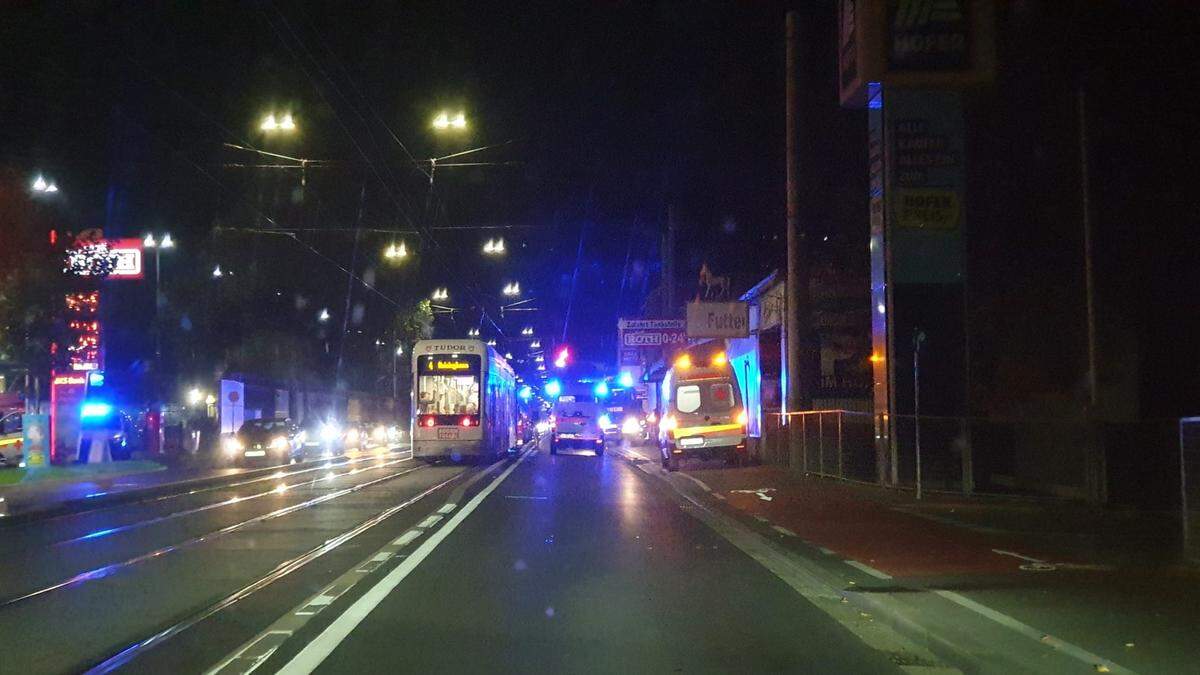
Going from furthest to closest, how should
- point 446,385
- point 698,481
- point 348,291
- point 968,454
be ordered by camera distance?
point 348,291 < point 446,385 < point 698,481 < point 968,454

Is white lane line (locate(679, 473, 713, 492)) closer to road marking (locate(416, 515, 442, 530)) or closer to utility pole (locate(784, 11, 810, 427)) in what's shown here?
utility pole (locate(784, 11, 810, 427))

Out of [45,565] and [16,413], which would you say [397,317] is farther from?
[45,565]

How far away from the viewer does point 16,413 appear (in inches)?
1286

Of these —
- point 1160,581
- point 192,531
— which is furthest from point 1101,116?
point 192,531

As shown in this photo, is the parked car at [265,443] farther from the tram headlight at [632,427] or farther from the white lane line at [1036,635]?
the white lane line at [1036,635]

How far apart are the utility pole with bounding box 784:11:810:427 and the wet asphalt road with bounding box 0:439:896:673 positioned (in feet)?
25.7

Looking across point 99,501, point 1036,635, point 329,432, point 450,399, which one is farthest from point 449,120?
point 329,432

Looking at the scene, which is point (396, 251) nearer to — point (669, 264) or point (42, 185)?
point (669, 264)

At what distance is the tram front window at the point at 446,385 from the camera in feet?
106

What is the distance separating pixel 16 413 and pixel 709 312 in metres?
22.5

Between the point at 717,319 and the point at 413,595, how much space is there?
21.4 metres

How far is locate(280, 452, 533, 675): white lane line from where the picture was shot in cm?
705

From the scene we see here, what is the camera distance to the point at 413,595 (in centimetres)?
962

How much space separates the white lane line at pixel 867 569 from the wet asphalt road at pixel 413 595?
88 centimetres
